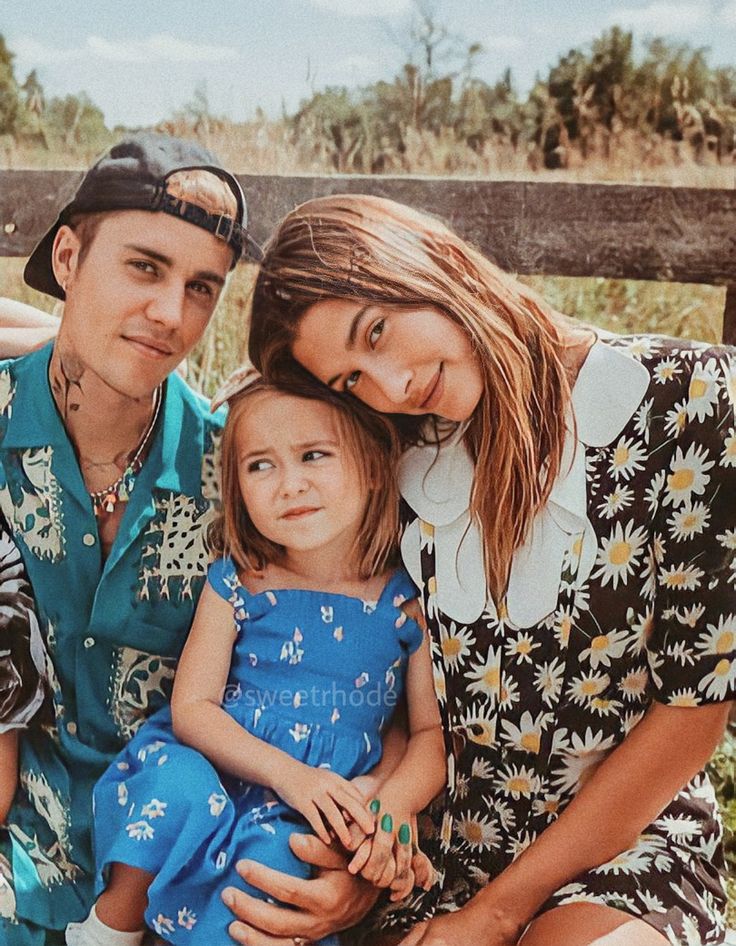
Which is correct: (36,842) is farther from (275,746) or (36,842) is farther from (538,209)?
(538,209)

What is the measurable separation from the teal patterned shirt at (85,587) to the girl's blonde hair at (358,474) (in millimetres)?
53

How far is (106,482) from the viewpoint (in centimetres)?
207

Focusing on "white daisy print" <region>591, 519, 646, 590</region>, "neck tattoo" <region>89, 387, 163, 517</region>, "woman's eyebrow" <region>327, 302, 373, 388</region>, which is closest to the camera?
"woman's eyebrow" <region>327, 302, 373, 388</region>

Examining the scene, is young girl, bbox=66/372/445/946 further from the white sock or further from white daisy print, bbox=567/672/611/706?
white daisy print, bbox=567/672/611/706

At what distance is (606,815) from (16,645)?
1077mm

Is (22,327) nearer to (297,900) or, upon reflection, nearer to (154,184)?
(154,184)

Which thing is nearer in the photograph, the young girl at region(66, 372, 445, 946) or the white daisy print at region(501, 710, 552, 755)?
the young girl at region(66, 372, 445, 946)

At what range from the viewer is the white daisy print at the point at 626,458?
6.39ft

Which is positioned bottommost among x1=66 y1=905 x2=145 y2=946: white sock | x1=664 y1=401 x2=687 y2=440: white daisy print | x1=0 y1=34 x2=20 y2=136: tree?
x1=66 y1=905 x2=145 y2=946: white sock

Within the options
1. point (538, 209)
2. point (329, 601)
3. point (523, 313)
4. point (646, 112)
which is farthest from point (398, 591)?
point (646, 112)

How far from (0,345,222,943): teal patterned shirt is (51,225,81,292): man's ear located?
156mm

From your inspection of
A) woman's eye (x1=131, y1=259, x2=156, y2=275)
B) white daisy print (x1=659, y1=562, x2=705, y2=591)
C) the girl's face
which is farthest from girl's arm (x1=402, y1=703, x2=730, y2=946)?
woman's eye (x1=131, y1=259, x2=156, y2=275)

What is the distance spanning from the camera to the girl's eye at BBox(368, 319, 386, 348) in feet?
6.12

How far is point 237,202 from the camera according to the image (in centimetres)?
195
